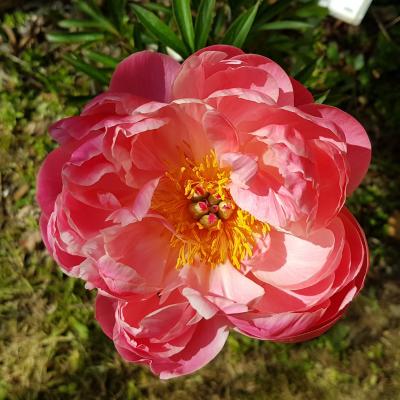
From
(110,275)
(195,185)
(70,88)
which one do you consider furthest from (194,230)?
(70,88)

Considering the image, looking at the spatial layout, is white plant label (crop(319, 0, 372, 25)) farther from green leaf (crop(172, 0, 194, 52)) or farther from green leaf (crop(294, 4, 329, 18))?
green leaf (crop(172, 0, 194, 52))

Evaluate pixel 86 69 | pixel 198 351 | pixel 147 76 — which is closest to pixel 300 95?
pixel 147 76

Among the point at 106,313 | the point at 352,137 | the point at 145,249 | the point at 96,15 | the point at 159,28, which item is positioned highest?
the point at 352,137

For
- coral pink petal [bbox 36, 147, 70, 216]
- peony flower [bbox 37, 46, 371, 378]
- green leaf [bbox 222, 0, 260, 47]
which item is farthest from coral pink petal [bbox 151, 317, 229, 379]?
green leaf [bbox 222, 0, 260, 47]

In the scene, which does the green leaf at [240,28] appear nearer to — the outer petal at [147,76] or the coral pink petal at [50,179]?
the outer petal at [147,76]

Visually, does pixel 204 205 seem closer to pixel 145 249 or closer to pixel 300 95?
pixel 145 249

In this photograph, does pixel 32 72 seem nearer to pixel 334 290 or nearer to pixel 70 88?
pixel 70 88
